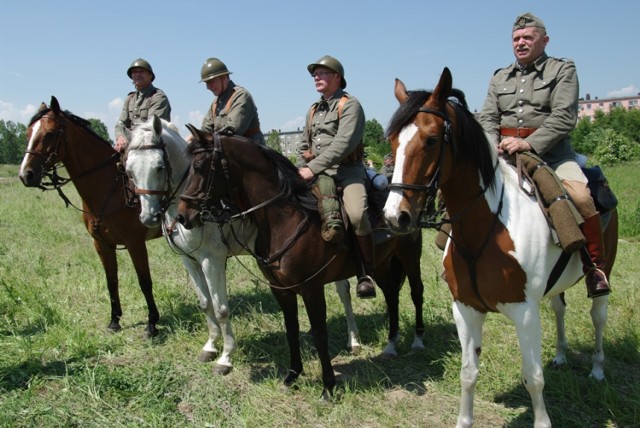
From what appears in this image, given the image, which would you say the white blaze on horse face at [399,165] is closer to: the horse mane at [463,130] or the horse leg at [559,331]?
the horse mane at [463,130]

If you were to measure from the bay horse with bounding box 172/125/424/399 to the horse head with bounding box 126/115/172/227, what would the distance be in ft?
2.33

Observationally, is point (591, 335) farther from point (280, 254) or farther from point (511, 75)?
point (280, 254)

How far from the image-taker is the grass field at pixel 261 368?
4.05 meters

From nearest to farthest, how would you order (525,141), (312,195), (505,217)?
1. (505,217)
2. (525,141)
3. (312,195)

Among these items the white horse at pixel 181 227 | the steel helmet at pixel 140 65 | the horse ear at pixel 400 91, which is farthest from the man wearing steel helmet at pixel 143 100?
the horse ear at pixel 400 91

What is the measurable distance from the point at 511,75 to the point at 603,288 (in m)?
1.91

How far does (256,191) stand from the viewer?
14.3 ft

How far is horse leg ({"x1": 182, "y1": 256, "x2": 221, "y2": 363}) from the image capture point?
5.41 metres

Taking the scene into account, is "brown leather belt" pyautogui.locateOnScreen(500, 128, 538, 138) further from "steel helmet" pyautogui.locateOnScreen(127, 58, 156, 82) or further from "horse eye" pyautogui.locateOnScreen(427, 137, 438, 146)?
"steel helmet" pyautogui.locateOnScreen(127, 58, 156, 82)

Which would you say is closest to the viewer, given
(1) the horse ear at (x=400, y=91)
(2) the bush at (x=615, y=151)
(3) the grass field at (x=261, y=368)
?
(1) the horse ear at (x=400, y=91)

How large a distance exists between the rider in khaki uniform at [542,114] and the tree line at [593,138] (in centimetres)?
105

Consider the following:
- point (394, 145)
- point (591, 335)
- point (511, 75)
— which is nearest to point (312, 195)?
point (394, 145)

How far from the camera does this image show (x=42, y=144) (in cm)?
571

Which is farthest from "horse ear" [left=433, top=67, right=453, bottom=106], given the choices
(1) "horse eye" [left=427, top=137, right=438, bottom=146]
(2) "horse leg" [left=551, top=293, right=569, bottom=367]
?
(2) "horse leg" [left=551, top=293, right=569, bottom=367]
